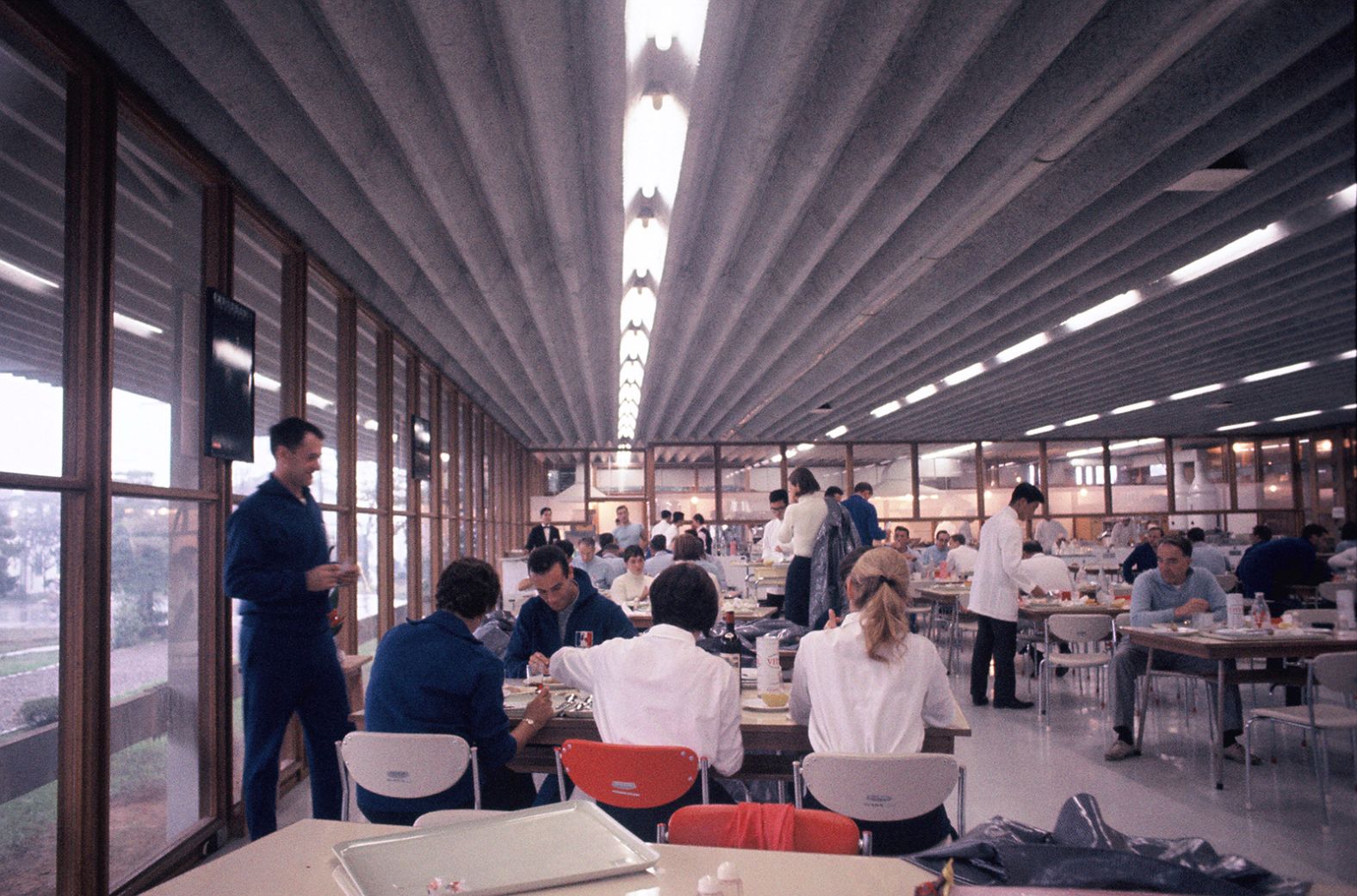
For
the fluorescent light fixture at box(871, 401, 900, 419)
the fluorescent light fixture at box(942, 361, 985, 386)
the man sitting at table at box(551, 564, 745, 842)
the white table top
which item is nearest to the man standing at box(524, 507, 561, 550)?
the fluorescent light fixture at box(871, 401, 900, 419)

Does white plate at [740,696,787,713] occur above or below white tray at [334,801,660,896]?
below

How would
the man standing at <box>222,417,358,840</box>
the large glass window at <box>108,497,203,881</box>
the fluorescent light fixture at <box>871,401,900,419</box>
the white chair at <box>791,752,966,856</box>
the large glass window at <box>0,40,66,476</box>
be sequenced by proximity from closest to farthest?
the white chair at <box>791,752,966,856</box>
the large glass window at <box>0,40,66,476</box>
the man standing at <box>222,417,358,840</box>
the large glass window at <box>108,497,203,881</box>
the fluorescent light fixture at <box>871,401,900,419</box>

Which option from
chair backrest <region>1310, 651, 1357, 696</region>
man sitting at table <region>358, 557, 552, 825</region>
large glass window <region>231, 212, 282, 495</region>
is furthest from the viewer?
large glass window <region>231, 212, 282, 495</region>

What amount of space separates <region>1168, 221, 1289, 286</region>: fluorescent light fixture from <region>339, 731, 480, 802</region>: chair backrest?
18.9 ft

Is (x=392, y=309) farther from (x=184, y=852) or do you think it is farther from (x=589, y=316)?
(x=184, y=852)

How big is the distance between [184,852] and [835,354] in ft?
26.8

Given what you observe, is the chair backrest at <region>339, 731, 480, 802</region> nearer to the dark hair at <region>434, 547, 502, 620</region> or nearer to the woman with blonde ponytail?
the dark hair at <region>434, 547, 502, 620</region>

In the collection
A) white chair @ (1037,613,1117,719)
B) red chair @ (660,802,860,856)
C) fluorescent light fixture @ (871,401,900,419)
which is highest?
fluorescent light fixture @ (871,401,900,419)

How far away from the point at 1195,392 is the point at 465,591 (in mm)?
12919

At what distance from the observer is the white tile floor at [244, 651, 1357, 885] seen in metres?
4.56

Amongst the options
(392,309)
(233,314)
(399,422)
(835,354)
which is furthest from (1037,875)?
(835,354)

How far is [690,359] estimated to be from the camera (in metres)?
10.9

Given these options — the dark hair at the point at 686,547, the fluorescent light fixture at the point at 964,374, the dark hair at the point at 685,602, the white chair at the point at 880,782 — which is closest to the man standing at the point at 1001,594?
the dark hair at the point at 686,547

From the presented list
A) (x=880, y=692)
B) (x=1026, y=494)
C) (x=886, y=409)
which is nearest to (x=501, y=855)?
(x=880, y=692)
